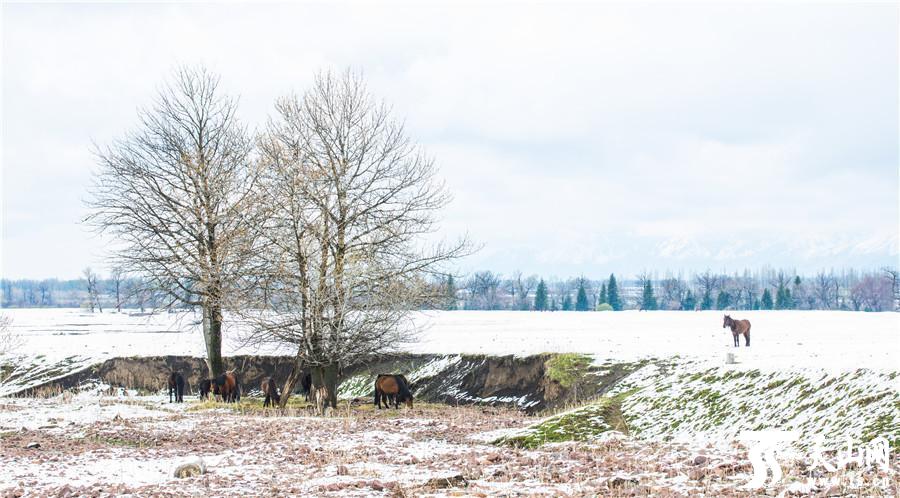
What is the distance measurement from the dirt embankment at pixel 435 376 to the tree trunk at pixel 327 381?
8.04ft

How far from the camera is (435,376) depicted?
33.9 meters

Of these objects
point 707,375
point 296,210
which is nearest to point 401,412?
point 296,210

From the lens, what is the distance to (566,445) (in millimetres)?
17156

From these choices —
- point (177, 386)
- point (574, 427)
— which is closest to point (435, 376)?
point (177, 386)

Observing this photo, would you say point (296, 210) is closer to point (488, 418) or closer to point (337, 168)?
point (337, 168)

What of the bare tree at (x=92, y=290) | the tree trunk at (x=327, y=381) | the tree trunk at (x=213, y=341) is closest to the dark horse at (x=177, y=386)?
the tree trunk at (x=213, y=341)

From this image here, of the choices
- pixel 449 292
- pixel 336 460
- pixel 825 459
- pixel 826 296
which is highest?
pixel 449 292

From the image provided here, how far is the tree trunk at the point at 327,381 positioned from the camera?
2872cm

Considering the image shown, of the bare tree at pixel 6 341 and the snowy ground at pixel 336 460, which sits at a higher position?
the bare tree at pixel 6 341

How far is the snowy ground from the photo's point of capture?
12.8 metres

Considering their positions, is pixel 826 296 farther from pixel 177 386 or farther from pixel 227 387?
pixel 177 386

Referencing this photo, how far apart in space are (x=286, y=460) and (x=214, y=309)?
659 inches

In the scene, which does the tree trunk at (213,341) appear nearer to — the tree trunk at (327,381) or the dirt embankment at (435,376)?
the dirt embankment at (435,376)

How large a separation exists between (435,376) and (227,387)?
8.35m
